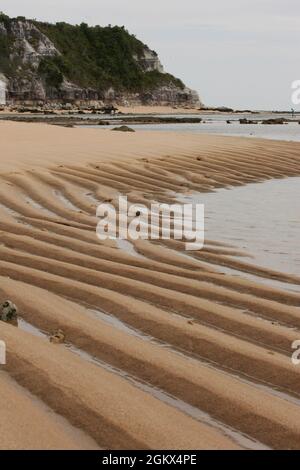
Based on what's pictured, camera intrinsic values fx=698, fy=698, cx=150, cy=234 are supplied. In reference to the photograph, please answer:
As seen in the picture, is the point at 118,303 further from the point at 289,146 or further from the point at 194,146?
the point at 289,146

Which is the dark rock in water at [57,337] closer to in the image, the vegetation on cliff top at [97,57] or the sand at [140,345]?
the sand at [140,345]

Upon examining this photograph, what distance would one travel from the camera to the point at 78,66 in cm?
14138

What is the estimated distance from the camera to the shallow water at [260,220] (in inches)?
308

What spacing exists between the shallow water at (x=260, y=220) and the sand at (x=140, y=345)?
330 mm

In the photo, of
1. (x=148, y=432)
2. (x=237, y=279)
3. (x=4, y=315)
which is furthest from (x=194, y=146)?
(x=148, y=432)

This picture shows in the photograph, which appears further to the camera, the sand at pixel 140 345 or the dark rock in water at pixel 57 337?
the dark rock in water at pixel 57 337

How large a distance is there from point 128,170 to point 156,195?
2433mm

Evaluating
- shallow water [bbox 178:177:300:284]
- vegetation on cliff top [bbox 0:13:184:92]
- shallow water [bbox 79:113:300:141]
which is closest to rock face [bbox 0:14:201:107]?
vegetation on cliff top [bbox 0:13:184:92]

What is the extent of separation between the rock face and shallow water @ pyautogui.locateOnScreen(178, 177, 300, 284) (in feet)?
367

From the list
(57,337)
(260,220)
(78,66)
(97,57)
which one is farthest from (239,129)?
(97,57)

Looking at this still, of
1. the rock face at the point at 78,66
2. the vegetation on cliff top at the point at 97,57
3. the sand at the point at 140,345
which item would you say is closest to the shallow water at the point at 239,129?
the sand at the point at 140,345

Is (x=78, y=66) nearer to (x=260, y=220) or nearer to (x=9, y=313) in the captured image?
(x=260, y=220)

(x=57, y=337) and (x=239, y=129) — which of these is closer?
(x=57, y=337)

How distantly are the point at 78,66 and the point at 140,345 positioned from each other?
142 m
